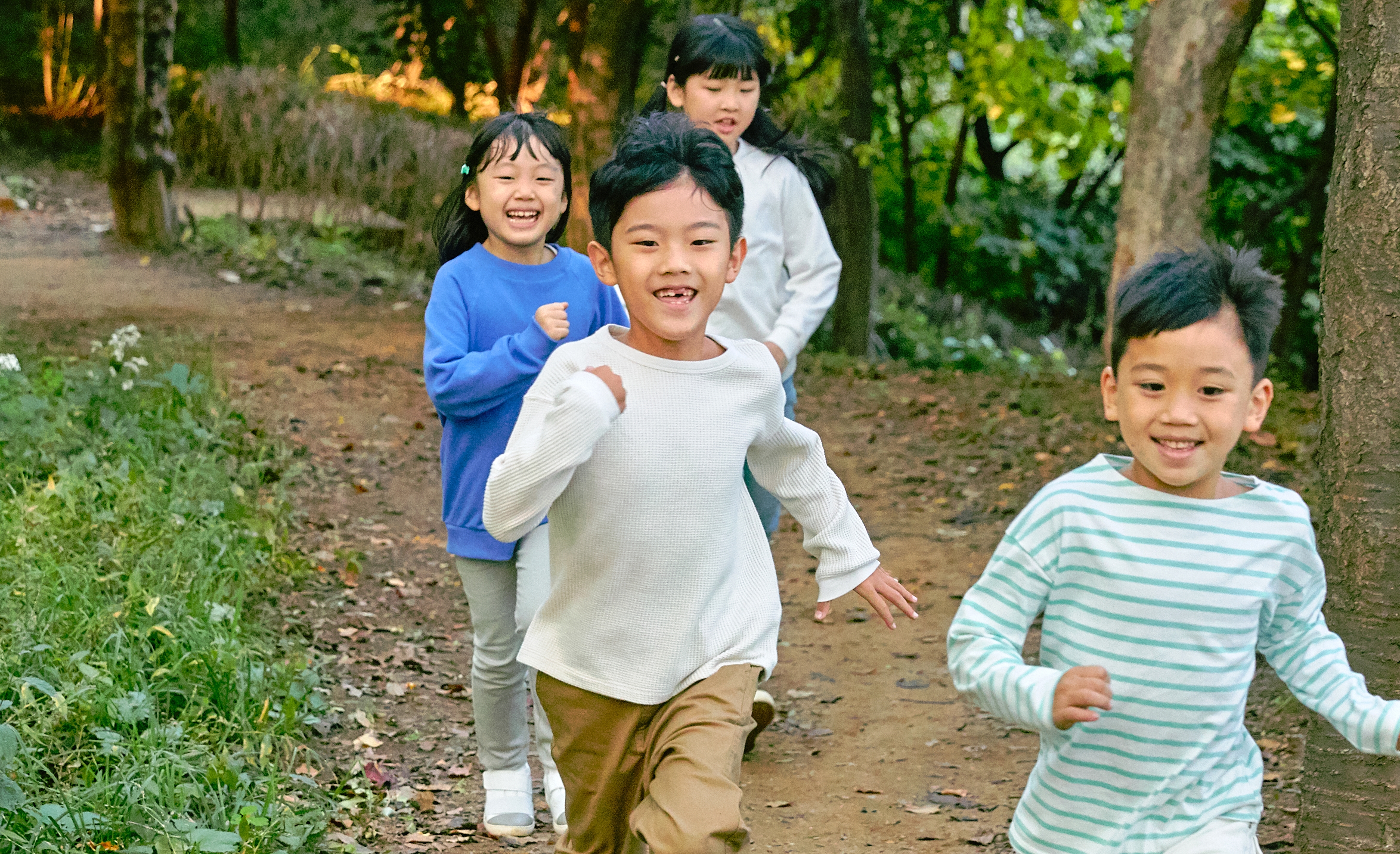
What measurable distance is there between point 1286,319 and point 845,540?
1350 centimetres

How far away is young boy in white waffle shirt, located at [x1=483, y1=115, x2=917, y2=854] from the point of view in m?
2.63

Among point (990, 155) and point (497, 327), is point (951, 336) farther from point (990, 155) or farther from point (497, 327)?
point (497, 327)

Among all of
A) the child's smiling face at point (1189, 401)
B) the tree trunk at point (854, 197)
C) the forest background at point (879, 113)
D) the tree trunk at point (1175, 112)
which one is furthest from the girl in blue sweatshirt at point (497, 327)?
the tree trunk at point (854, 197)

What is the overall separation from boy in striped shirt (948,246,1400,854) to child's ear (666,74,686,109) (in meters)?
2.38

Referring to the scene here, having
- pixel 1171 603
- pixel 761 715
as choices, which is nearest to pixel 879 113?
pixel 761 715

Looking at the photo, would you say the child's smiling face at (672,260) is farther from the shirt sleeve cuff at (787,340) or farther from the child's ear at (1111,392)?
the shirt sleeve cuff at (787,340)

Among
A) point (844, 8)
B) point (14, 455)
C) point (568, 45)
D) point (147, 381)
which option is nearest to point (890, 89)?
point (844, 8)

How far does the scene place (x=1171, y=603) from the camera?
215 centimetres

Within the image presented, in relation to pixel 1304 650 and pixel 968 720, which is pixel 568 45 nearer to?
pixel 968 720

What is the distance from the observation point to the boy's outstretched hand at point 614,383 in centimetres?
241

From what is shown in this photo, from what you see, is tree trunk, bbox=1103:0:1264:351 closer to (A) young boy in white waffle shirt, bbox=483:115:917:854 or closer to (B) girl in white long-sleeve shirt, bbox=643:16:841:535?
(B) girl in white long-sleeve shirt, bbox=643:16:841:535

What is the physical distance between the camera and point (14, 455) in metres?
5.93

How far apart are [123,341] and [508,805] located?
17.5ft

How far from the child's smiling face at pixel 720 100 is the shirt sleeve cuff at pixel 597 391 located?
2.00 metres
